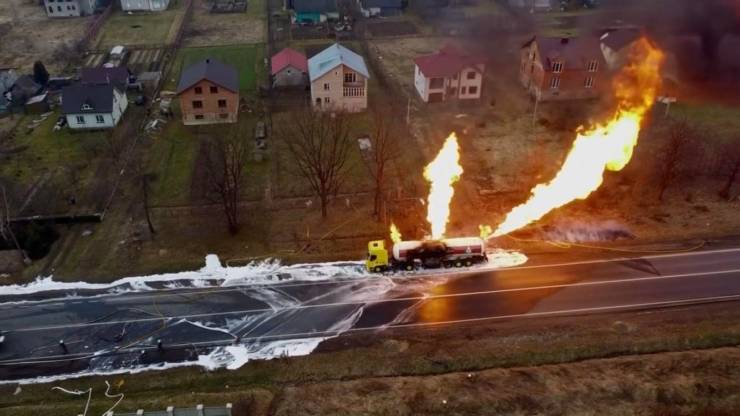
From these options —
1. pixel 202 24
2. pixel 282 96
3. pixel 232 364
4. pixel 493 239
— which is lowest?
pixel 232 364

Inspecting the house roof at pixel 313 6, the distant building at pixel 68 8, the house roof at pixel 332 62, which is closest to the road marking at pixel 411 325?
the house roof at pixel 332 62

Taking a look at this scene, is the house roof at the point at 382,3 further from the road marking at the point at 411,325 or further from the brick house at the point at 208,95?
the road marking at the point at 411,325

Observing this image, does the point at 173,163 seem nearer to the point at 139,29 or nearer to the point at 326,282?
the point at 326,282

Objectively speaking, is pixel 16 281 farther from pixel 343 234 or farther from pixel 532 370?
pixel 532 370

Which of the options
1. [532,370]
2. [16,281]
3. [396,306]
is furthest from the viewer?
[16,281]

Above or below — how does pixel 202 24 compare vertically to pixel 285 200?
above

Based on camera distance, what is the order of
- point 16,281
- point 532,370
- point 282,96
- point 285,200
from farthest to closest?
point 282,96, point 285,200, point 16,281, point 532,370

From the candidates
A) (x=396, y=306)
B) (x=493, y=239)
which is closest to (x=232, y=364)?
(x=396, y=306)
